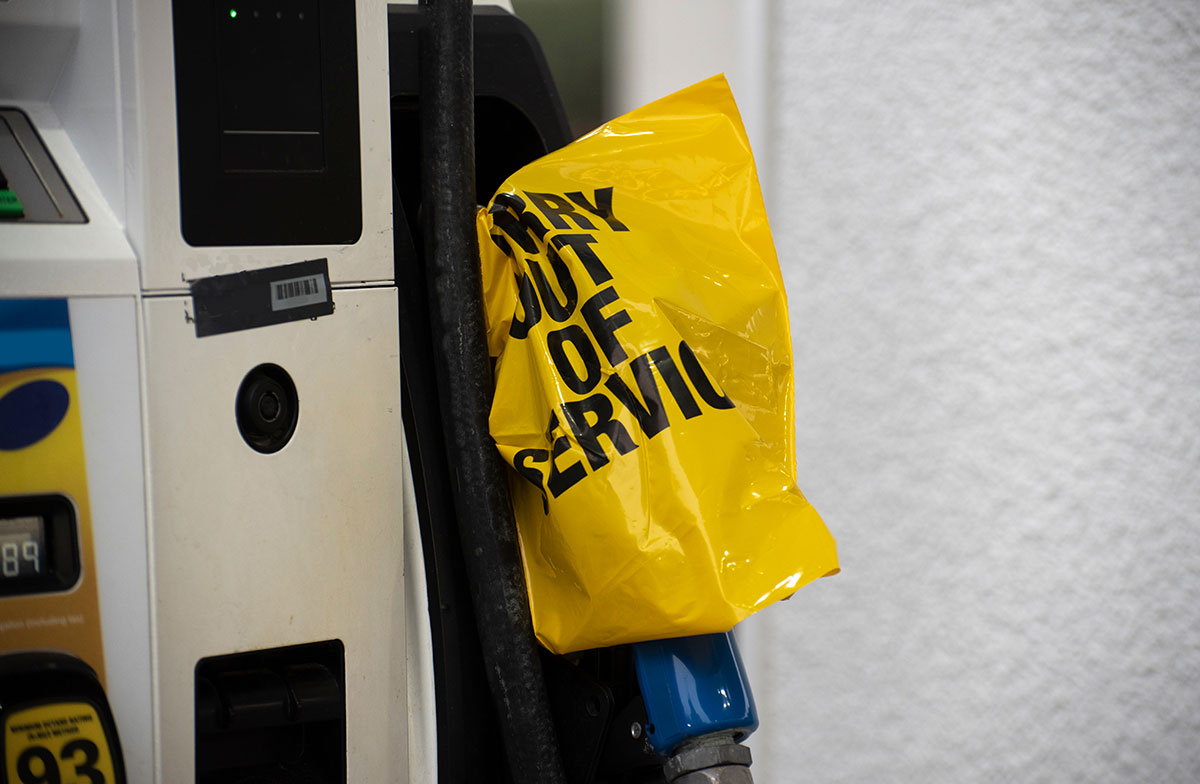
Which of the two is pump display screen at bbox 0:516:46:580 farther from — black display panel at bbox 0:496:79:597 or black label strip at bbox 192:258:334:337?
black label strip at bbox 192:258:334:337

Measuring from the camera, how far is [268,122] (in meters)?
0.71

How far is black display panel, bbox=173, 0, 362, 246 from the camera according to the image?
682 mm

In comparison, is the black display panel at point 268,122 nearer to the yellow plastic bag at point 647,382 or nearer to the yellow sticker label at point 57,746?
the yellow plastic bag at point 647,382

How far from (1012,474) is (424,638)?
38.4 inches

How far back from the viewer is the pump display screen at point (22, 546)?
0.64 metres

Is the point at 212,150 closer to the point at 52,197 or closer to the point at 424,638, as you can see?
the point at 52,197

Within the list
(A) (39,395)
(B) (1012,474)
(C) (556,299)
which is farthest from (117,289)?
(B) (1012,474)

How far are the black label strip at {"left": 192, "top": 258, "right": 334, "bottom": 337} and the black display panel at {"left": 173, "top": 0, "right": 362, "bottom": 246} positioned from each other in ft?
0.08

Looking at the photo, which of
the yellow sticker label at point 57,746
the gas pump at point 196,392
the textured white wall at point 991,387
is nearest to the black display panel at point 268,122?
the gas pump at point 196,392

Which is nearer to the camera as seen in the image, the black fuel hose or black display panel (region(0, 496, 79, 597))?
black display panel (region(0, 496, 79, 597))

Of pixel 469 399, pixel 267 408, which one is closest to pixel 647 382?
pixel 469 399

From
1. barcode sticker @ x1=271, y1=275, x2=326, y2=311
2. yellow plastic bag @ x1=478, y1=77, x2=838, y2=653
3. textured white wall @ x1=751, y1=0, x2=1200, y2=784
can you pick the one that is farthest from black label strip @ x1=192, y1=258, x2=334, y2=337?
textured white wall @ x1=751, y1=0, x2=1200, y2=784

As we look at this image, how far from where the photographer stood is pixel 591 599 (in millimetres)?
697

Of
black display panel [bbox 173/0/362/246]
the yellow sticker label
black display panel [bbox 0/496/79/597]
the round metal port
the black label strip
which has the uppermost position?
black display panel [bbox 173/0/362/246]
